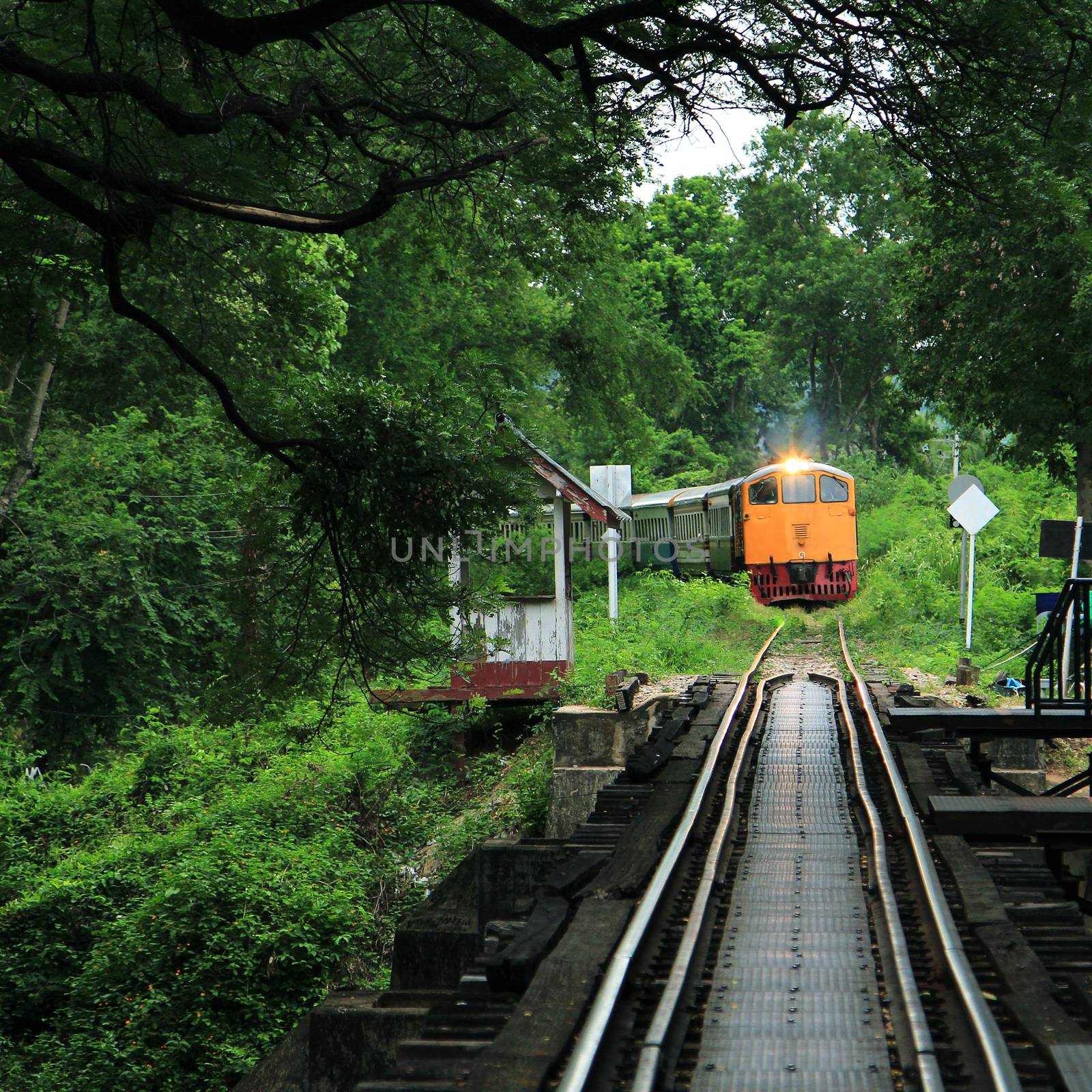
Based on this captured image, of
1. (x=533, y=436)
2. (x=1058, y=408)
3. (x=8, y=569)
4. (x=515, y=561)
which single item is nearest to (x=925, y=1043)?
(x=533, y=436)

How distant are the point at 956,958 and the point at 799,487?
75.1 feet

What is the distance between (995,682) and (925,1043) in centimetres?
1142

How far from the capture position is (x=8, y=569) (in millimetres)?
20859

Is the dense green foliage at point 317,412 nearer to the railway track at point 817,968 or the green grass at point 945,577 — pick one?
the green grass at point 945,577

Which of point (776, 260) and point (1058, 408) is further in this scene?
point (776, 260)

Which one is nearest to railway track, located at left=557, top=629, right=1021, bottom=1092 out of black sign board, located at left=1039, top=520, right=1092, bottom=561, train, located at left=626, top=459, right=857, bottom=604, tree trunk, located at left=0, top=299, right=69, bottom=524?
black sign board, located at left=1039, top=520, right=1092, bottom=561

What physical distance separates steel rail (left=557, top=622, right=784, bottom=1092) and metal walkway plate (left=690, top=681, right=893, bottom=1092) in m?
0.37

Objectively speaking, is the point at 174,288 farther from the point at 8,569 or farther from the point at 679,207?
the point at 679,207

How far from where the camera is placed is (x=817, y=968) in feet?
18.5

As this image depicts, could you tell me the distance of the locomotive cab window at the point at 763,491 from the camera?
2744cm

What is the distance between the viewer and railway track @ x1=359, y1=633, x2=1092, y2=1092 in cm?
434

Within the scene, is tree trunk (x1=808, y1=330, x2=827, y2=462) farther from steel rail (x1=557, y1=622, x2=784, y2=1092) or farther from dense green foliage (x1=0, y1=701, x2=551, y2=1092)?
steel rail (x1=557, y1=622, x2=784, y2=1092)

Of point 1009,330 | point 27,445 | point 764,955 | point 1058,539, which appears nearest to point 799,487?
point 1009,330

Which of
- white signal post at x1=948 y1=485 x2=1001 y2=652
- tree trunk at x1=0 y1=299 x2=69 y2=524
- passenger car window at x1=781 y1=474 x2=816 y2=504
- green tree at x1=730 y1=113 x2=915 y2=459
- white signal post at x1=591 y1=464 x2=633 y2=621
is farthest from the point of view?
green tree at x1=730 y1=113 x2=915 y2=459
